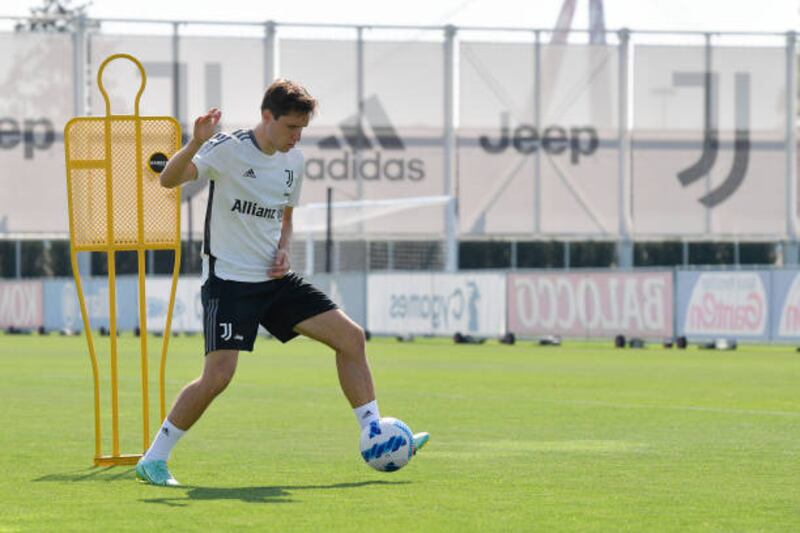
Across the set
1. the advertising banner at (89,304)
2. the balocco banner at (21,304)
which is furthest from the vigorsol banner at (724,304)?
the balocco banner at (21,304)

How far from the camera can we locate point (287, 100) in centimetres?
1000

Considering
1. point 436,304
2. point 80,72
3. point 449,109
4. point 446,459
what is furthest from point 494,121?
point 446,459

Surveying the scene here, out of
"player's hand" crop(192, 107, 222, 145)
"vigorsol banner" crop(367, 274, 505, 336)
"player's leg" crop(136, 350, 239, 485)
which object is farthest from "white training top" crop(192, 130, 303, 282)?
"vigorsol banner" crop(367, 274, 505, 336)

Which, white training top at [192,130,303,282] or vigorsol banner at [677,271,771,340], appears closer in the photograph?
white training top at [192,130,303,282]

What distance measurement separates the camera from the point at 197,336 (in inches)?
1944

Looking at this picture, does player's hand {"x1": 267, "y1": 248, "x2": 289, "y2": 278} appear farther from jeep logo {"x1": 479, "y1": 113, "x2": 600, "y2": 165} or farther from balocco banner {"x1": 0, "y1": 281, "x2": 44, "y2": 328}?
jeep logo {"x1": 479, "y1": 113, "x2": 600, "y2": 165}

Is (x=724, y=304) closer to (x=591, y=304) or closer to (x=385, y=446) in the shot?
(x=591, y=304)

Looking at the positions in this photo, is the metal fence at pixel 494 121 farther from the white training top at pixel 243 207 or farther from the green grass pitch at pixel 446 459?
the white training top at pixel 243 207

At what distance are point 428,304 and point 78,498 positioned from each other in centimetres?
3366

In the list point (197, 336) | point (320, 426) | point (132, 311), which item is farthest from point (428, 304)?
point (320, 426)

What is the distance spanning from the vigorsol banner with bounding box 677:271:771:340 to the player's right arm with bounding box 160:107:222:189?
25.6 metres

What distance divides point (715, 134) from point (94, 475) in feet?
216

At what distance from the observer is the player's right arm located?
988 centimetres

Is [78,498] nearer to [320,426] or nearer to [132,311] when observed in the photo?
[320,426]
